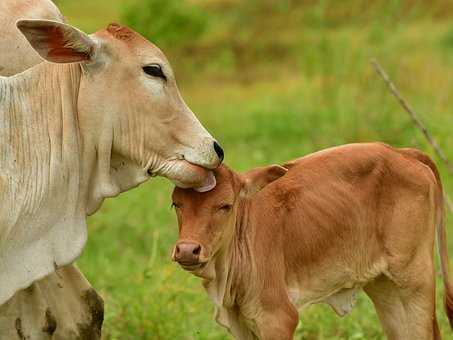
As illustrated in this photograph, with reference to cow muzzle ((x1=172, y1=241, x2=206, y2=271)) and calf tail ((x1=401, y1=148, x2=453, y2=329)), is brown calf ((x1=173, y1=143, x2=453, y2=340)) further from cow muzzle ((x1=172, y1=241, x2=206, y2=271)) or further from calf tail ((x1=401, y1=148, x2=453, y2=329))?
cow muzzle ((x1=172, y1=241, x2=206, y2=271))

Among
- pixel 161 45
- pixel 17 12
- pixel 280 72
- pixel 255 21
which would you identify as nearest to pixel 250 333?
pixel 17 12

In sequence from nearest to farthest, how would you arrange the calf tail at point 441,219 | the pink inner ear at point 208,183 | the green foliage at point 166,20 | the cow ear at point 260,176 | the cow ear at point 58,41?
1. the cow ear at point 58,41
2. the pink inner ear at point 208,183
3. the cow ear at point 260,176
4. the calf tail at point 441,219
5. the green foliage at point 166,20

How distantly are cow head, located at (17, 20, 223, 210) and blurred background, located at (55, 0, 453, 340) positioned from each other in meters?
1.58

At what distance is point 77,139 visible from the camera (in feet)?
14.3

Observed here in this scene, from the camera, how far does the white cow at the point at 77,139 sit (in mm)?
4238

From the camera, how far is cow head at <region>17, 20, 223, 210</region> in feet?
13.8

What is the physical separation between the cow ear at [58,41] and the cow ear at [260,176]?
795 mm

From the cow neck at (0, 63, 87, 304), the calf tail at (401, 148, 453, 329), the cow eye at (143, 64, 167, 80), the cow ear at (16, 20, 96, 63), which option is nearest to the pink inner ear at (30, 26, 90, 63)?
the cow ear at (16, 20, 96, 63)

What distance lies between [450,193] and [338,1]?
2.93 metres

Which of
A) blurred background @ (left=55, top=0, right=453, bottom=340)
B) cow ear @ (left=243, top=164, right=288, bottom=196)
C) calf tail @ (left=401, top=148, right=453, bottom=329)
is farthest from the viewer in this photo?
blurred background @ (left=55, top=0, right=453, bottom=340)

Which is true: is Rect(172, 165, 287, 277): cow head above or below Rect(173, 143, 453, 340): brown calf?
above

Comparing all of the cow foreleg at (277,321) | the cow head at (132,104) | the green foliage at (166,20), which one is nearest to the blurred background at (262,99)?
the green foliage at (166,20)

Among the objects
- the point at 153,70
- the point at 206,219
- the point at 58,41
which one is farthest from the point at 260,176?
the point at 58,41

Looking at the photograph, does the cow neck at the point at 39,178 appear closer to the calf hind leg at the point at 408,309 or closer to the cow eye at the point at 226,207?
the cow eye at the point at 226,207
